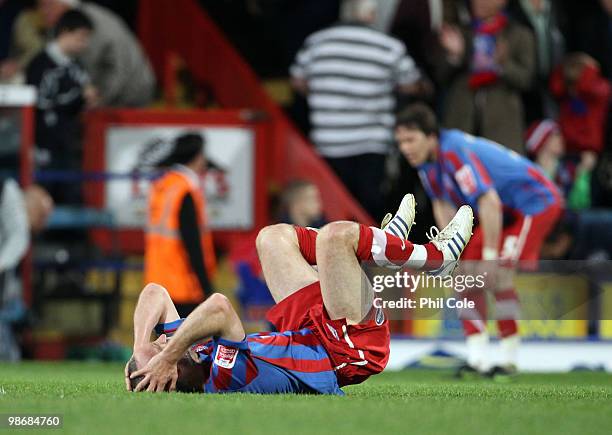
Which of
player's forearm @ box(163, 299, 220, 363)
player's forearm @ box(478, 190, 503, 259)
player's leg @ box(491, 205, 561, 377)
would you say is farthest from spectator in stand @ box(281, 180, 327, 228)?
player's forearm @ box(163, 299, 220, 363)

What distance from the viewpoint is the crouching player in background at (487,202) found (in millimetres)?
12586

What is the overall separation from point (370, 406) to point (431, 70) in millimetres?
8517

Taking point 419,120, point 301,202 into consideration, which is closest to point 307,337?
point 419,120

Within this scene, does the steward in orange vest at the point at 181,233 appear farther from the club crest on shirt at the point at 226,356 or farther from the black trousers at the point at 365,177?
the club crest on shirt at the point at 226,356

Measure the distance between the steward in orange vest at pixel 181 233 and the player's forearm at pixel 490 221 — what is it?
240 centimetres

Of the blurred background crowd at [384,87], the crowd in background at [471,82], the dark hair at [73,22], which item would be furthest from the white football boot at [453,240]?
the dark hair at [73,22]

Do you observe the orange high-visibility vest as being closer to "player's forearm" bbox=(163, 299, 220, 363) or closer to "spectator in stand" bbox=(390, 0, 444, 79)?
"spectator in stand" bbox=(390, 0, 444, 79)

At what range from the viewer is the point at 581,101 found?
15938mm

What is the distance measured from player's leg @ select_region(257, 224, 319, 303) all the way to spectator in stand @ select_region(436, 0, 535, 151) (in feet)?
20.4

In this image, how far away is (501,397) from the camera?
30.3 feet

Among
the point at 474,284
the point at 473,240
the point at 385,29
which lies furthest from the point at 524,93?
the point at 474,284

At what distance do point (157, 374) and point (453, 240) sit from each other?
1.96 metres

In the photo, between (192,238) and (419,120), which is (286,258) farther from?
(192,238)

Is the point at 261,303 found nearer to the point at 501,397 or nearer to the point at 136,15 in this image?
the point at 136,15
